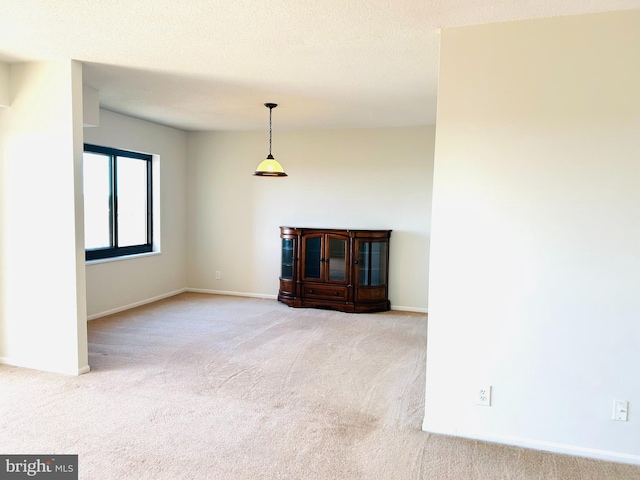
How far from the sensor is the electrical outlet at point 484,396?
8.88 ft

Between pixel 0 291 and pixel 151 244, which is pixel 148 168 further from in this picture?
pixel 0 291

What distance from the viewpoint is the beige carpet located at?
2.42m

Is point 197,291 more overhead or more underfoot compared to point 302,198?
more underfoot

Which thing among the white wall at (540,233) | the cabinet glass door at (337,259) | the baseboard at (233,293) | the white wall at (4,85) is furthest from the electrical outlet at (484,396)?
the baseboard at (233,293)

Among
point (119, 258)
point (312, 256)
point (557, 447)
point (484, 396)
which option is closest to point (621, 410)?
point (557, 447)

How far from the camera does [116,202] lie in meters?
5.76

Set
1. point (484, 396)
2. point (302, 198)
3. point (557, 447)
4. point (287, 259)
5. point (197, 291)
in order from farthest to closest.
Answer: point (197, 291) → point (302, 198) → point (287, 259) → point (484, 396) → point (557, 447)

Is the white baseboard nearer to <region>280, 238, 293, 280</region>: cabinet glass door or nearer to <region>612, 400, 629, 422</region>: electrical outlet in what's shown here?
<region>280, 238, 293, 280</region>: cabinet glass door

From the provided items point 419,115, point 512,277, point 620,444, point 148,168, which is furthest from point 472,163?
point 148,168

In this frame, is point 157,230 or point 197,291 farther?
point 197,291

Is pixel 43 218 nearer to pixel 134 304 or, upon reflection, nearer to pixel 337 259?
pixel 134 304

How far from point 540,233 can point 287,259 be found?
408 centimetres

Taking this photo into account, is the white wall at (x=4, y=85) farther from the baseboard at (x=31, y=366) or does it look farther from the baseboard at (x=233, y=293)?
the baseboard at (x=233, y=293)

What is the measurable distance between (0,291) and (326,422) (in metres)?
2.91
